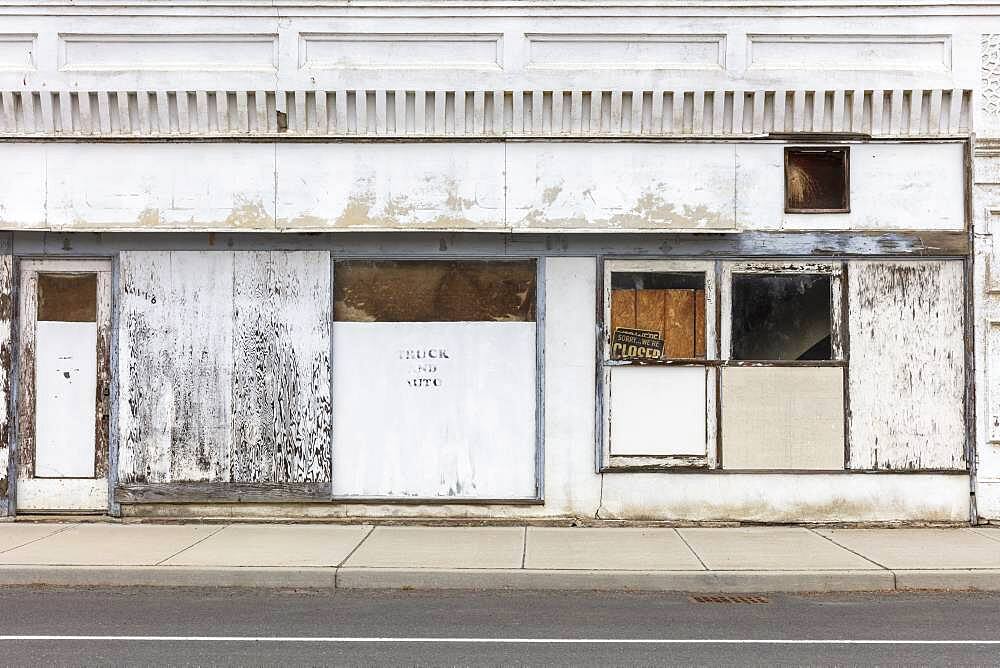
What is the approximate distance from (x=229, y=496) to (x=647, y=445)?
4.60 metres

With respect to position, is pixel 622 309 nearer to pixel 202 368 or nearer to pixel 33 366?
pixel 202 368

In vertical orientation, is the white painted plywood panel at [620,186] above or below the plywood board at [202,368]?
above

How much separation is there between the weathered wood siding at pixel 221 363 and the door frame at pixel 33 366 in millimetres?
261

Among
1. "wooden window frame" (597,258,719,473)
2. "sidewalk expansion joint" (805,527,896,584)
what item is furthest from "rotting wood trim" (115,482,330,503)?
"sidewalk expansion joint" (805,527,896,584)

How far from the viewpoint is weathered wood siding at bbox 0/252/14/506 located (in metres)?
11.1

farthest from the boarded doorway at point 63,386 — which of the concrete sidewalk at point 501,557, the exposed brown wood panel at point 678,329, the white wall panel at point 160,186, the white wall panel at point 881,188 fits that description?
the white wall panel at point 881,188

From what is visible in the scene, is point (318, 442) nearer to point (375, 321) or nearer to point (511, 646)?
point (375, 321)

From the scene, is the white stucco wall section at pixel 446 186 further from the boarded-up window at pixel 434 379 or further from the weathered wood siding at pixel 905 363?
the boarded-up window at pixel 434 379

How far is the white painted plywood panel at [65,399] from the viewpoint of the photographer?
1119 cm

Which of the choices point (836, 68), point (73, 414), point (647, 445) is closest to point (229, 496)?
point (73, 414)

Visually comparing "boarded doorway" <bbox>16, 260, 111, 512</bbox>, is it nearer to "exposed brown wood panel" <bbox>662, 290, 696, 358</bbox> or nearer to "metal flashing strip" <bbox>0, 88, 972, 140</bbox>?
"metal flashing strip" <bbox>0, 88, 972, 140</bbox>

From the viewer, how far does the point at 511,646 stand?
667cm

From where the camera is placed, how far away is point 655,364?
11.0 meters

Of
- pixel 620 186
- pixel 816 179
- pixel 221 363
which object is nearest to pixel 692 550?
pixel 620 186
